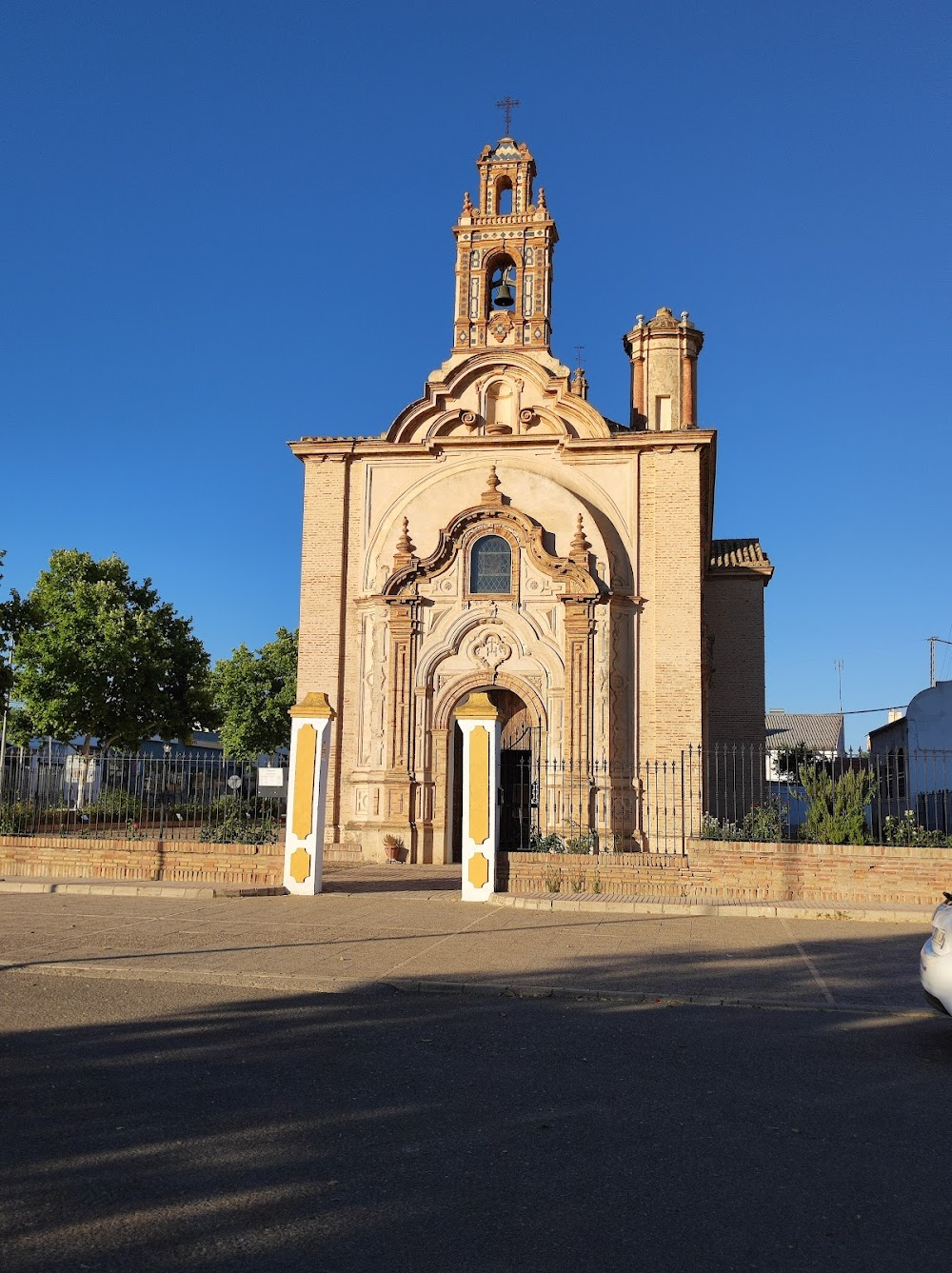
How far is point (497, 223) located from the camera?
2530 cm

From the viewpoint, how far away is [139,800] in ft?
62.4

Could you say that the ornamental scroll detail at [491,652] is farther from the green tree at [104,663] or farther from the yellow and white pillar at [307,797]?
the green tree at [104,663]

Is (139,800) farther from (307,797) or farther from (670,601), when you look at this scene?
(670,601)

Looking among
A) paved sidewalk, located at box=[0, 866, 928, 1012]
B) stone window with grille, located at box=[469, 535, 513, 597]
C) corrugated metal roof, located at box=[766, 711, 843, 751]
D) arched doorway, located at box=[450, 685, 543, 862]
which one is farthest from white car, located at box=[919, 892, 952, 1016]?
corrugated metal roof, located at box=[766, 711, 843, 751]

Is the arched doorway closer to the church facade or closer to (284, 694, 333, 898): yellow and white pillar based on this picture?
the church facade

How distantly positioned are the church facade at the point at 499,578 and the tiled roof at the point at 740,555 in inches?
127

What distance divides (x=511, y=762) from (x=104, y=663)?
55.4 feet

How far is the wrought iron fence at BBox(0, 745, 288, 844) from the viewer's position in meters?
17.9

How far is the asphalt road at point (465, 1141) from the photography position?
3.86 meters

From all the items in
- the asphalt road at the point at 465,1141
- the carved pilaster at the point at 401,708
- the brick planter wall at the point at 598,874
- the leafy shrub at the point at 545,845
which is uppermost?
the carved pilaster at the point at 401,708

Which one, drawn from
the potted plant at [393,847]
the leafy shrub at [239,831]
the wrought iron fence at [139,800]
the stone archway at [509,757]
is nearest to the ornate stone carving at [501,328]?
the stone archway at [509,757]

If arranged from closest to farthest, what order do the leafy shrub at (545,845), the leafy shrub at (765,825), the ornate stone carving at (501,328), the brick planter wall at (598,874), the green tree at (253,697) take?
the brick planter wall at (598,874)
the leafy shrub at (765,825)
the leafy shrub at (545,845)
the ornate stone carving at (501,328)
the green tree at (253,697)

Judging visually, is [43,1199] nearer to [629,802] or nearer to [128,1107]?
[128,1107]

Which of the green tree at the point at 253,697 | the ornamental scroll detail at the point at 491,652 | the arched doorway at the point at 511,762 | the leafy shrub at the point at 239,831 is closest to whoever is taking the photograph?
the leafy shrub at the point at 239,831
